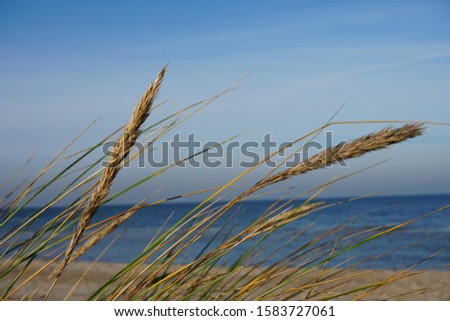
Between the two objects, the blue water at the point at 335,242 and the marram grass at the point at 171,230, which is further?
the blue water at the point at 335,242

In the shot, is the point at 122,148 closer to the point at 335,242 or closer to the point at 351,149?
the point at 351,149

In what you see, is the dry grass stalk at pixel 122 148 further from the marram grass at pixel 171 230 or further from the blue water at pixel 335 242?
the blue water at pixel 335 242

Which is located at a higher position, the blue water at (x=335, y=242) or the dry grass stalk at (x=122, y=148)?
the dry grass stalk at (x=122, y=148)

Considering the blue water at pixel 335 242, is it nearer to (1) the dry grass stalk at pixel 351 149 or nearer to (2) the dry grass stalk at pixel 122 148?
(1) the dry grass stalk at pixel 351 149

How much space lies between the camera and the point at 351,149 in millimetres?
1298

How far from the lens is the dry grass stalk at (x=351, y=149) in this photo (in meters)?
1.29

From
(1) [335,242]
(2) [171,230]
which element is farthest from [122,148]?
(1) [335,242]

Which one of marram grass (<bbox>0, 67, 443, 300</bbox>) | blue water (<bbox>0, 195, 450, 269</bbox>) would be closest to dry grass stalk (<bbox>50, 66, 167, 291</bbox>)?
marram grass (<bbox>0, 67, 443, 300</bbox>)

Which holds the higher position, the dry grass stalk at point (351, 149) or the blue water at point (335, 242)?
the dry grass stalk at point (351, 149)

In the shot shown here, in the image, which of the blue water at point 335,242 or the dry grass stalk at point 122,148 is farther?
the blue water at point 335,242

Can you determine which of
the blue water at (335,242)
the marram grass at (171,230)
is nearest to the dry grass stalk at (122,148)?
the marram grass at (171,230)

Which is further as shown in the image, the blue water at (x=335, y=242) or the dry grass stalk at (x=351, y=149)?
the blue water at (x=335, y=242)
